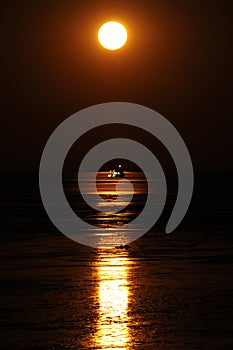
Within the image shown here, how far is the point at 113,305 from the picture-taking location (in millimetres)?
23188

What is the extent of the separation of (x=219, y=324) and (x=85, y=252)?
17.6m

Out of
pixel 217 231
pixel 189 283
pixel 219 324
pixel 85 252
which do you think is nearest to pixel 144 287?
pixel 189 283

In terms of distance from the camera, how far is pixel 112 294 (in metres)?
25.2

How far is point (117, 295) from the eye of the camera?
24969mm

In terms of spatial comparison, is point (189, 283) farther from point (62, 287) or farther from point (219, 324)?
point (219, 324)

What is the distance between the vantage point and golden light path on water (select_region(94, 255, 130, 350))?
1880 cm

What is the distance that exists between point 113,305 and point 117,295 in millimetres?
1785

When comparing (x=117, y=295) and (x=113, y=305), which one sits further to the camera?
(x=117, y=295)

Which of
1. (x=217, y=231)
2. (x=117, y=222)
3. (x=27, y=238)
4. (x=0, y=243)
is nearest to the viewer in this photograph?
(x=0, y=243)

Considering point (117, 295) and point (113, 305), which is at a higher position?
point (117, 295)

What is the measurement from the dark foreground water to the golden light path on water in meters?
0.02

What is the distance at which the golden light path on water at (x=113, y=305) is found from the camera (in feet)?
61.7

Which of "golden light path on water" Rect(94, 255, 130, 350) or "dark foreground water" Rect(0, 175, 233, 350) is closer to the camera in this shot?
"golden light path on water" Rect(94, 255, 130, 350)

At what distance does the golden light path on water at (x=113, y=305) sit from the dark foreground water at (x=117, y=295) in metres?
0.02
